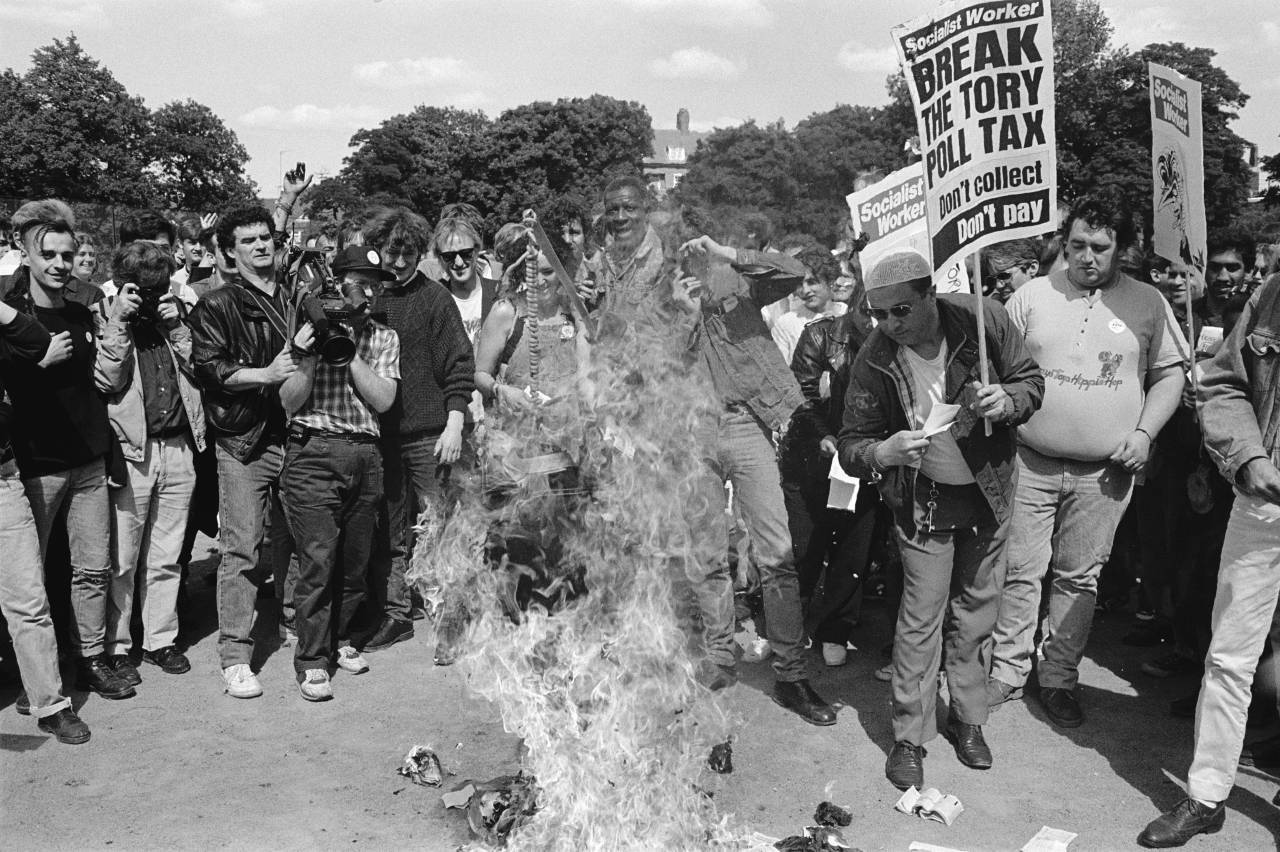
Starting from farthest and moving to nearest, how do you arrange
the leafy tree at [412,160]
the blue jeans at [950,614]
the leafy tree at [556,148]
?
the leafy tree at [412,160]
the leafy tree at [556,148]
the blue jeans at [950,614]

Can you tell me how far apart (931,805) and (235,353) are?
4194mm

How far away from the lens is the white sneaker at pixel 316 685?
5500 millimetres

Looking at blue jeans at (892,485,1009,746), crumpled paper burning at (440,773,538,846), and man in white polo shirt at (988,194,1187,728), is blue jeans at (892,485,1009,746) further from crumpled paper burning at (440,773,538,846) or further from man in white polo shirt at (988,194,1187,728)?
crumpled paper burning at (440,773,538,846)

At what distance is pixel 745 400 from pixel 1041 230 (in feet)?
5.40

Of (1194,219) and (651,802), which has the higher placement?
(1194,219)

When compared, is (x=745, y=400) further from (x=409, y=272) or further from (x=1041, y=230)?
(x=409, y=272)

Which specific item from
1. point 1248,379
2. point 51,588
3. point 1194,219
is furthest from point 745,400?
point 51,588

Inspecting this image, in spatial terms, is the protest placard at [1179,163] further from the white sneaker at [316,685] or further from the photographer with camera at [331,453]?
the white sneaker at [316,685]

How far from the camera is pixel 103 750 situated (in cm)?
486

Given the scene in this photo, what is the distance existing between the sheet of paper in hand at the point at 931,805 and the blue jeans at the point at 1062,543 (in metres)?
1.37

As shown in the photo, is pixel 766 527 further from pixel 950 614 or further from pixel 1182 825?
pixel 1182 825

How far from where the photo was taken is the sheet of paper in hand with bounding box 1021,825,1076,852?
3939 millimetres

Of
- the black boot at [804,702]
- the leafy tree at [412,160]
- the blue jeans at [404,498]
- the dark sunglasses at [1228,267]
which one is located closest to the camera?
the black boot at [804,702]

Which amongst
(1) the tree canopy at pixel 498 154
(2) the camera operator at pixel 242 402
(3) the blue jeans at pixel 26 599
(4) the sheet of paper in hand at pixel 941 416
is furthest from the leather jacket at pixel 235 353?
(1) the tree canopy at pixel 498 154
